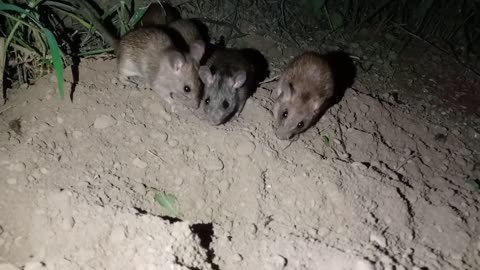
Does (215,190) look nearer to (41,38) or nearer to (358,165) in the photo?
(358,165)

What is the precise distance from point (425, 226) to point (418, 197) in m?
0.33

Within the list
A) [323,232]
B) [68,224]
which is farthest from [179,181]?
[323,232]

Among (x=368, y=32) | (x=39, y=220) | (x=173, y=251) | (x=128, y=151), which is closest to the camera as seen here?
(x=173, y=251)

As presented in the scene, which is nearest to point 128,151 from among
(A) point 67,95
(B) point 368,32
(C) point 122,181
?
(C) point 122,181

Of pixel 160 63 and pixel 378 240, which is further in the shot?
pixel 160 63

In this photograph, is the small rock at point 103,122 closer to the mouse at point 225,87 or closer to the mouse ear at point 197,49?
the mouse at point 225,87

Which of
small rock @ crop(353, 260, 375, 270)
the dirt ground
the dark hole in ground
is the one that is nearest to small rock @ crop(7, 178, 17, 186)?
the dirt ground

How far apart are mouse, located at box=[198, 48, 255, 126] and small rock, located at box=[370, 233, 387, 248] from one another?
1953mm

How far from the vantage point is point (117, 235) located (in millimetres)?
3049

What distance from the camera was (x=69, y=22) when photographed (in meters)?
Result: 5.42

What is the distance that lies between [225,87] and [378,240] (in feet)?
8.03

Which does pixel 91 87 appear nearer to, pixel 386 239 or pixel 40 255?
pixel 40 255

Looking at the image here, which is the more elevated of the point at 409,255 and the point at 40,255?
the point at 409,255

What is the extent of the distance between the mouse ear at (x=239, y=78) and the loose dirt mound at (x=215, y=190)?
28 centimetres
